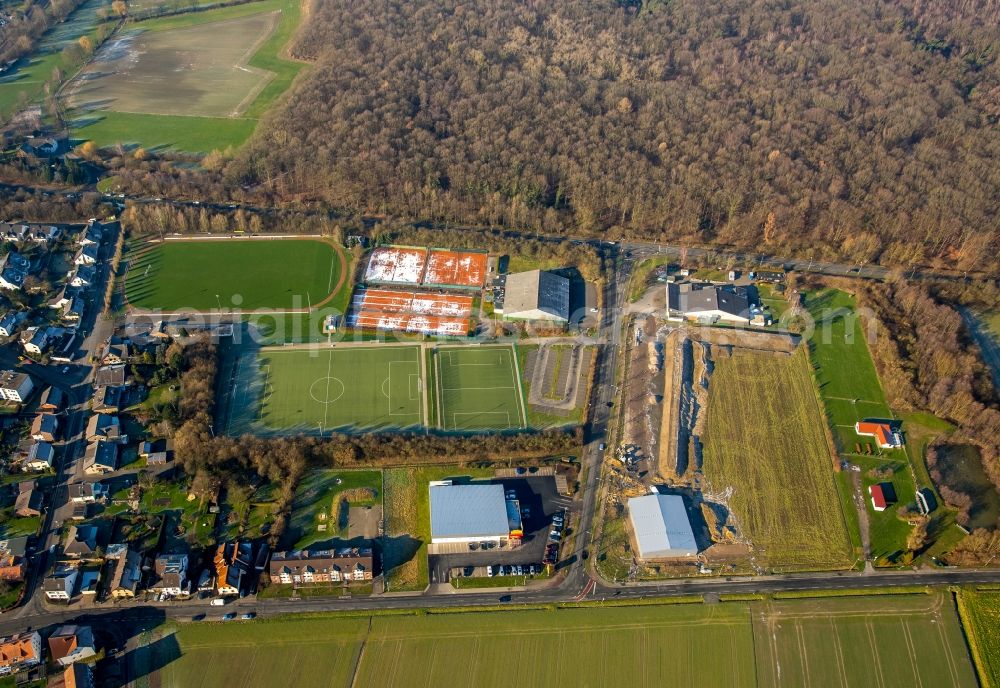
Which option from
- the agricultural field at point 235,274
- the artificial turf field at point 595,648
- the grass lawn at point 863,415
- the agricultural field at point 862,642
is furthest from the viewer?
the agricultural field at point 235,274

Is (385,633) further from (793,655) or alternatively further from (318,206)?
(318,206)

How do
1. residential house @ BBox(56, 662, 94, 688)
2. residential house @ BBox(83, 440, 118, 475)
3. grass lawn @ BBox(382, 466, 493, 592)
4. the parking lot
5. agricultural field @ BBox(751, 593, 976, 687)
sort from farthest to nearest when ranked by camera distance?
1. residential house @ BBox(83, 440, 118, 475)
2. the parking lot
3. grass lawn @ BBox(382, 466, 493, 592)
4. agricultural field @ BBox(751, 593, 976, 687)
5. residential house @ BBox(56, 662, 94, 688)

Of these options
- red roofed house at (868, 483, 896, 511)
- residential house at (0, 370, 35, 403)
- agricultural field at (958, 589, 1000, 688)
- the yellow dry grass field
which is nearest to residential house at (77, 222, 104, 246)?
residential house at (0, 370, 35, 403)

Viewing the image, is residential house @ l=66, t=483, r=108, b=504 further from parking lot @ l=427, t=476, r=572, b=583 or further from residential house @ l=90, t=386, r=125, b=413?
parking lot @ l=427, t=476, r=572, b=583

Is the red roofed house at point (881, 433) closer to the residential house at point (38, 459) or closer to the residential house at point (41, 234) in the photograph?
the residential house at point (38, 459)

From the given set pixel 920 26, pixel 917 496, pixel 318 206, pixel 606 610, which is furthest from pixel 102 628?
pixel 920 26

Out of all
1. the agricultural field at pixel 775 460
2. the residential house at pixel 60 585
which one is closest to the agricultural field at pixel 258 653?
the residential house at pixel 60 585
